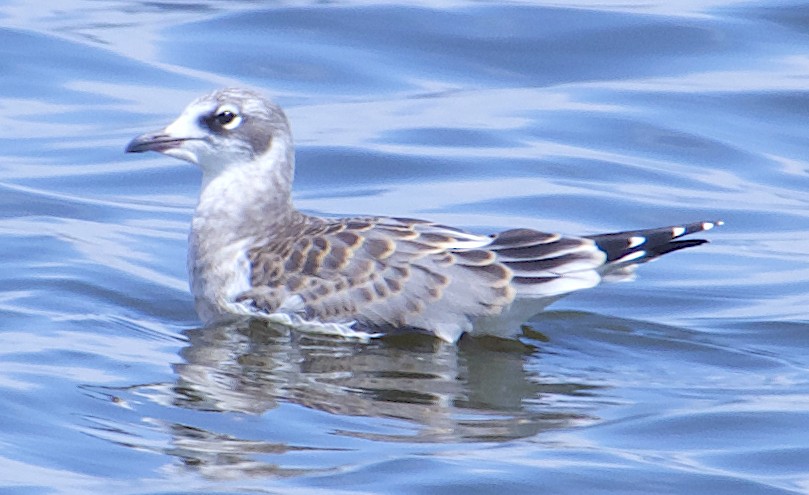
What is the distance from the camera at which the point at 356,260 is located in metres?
9.31

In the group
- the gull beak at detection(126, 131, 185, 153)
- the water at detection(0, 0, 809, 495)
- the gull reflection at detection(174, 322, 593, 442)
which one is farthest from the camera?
the gull beak at detection(126, 131, 185, 153)

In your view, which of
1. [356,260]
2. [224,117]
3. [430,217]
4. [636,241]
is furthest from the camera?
[430,217]

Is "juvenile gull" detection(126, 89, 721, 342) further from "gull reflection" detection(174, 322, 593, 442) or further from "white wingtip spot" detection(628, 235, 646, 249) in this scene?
"gull reflection" detection(174, 322, 593, 442)

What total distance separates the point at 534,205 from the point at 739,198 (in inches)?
60.1

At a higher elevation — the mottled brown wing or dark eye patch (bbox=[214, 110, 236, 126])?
dark eye patch (bbox=[214, 110, 236, 126])

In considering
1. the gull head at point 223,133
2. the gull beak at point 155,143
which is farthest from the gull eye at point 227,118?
the gull beak at point 155,143

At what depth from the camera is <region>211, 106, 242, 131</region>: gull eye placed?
32.2 feet

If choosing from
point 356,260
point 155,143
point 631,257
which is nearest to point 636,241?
point 631,257

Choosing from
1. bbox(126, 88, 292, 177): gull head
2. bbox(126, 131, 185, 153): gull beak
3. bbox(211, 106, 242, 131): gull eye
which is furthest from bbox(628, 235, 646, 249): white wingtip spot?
bbox(126, 131, 185, 153): gull beak

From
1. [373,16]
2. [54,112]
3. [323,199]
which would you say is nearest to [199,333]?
[323,199]

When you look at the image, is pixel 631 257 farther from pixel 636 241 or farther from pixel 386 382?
pixel 386 382

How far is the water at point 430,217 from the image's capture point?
24.9 ft

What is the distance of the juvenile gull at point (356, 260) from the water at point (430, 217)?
0.19m

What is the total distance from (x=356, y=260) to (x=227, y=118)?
1144 millimetres
